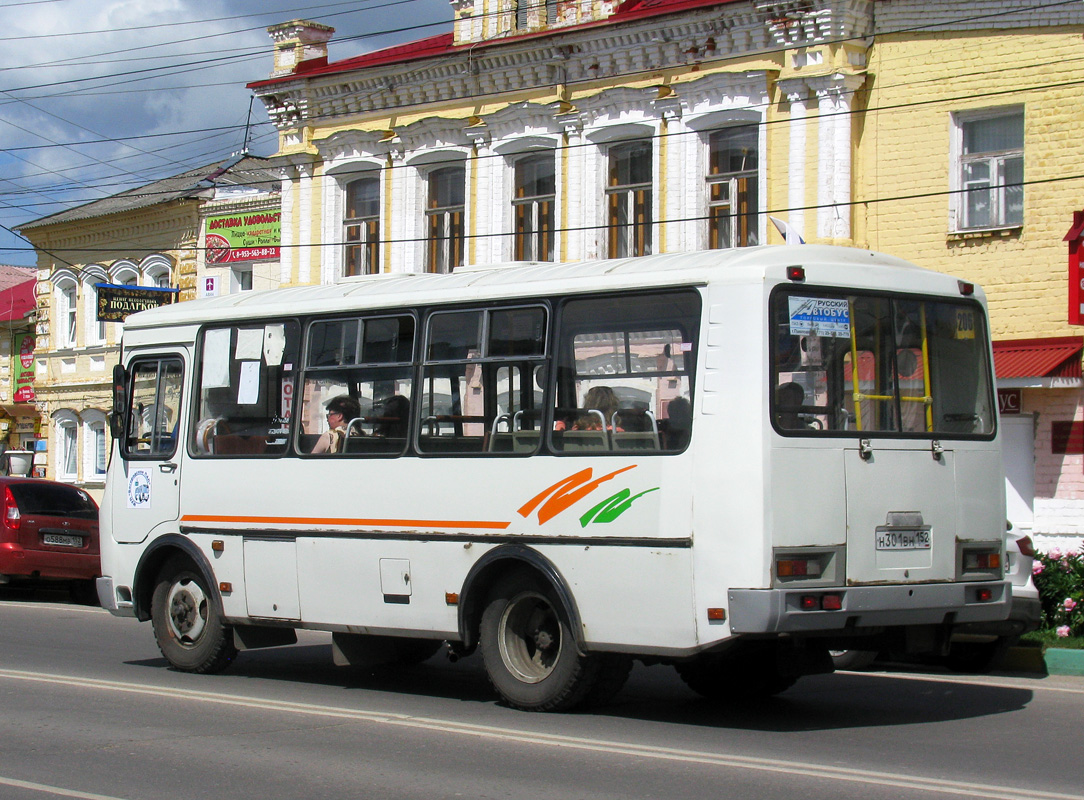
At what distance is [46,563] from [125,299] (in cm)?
1275

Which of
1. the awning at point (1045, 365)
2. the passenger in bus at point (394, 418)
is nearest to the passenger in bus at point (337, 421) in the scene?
the passenger in bus at point (394, 418)

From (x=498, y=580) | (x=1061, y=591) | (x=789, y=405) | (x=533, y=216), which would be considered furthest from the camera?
(x=533, y=216)

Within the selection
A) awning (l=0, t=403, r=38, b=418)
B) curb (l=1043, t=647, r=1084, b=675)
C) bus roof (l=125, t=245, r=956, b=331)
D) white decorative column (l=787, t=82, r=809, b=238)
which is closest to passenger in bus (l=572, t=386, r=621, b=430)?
bus roof (l=125, t=245, r=956, b=331)

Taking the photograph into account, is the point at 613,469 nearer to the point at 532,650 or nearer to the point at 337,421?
the point at 532,650

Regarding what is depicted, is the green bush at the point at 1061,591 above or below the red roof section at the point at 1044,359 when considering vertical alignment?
below

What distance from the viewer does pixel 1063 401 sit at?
19.0m

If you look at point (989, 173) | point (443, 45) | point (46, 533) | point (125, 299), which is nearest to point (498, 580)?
point (46, 533)

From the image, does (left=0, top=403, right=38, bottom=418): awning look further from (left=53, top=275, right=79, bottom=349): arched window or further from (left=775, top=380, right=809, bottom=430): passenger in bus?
(left=775, top=380, right=809, bottom=430): passenger in bus

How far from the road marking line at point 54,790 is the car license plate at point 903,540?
15.1 ft

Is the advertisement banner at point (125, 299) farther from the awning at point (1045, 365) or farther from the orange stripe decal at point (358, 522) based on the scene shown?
the orange stripe decal at point (358, 522)

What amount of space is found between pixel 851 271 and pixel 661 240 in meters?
13.7

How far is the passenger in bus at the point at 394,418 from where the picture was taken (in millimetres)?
10625

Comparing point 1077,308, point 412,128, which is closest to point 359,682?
point 1077,308

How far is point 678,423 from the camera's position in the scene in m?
9.05
